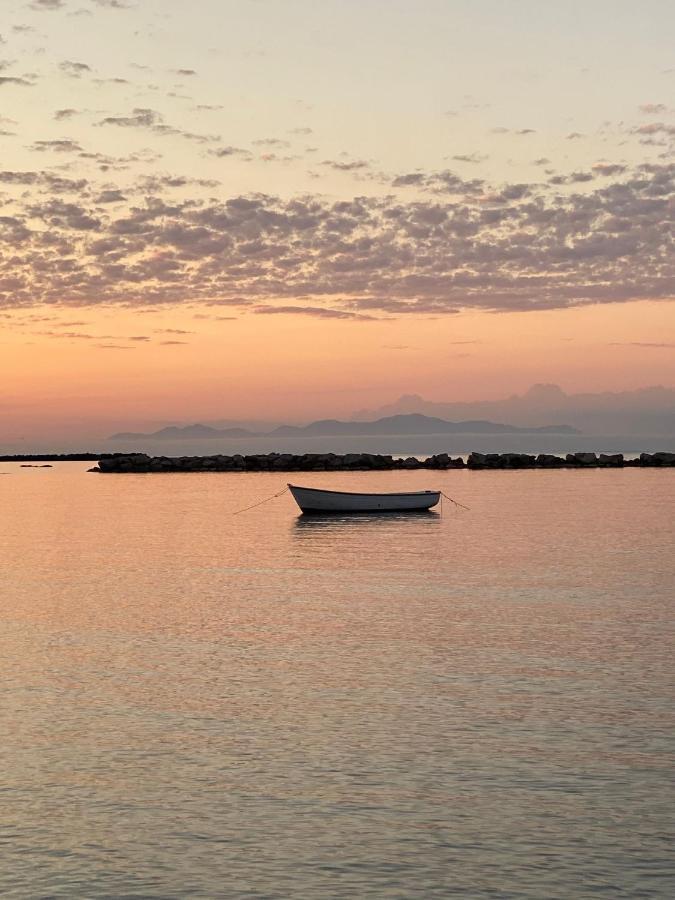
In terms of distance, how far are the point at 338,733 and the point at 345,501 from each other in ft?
186

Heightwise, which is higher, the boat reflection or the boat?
the boat

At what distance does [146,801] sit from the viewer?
14375mm

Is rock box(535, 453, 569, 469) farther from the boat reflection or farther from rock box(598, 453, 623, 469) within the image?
the boat reflection

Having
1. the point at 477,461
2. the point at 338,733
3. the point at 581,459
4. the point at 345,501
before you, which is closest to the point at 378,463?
the point at 477,461

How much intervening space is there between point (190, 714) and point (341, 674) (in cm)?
431

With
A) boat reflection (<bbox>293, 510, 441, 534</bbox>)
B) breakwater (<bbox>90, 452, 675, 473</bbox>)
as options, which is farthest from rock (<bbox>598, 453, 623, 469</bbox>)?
boat reflection (<bbox>293, 510, 441, 534</bbox>)

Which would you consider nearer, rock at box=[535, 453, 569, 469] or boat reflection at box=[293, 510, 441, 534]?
boat reflection at box=[293, 510, 441, 534]

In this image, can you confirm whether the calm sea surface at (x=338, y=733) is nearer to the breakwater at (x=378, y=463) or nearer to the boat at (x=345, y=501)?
the boat at (x=345, y=501)

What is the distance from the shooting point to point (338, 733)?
1767 cm

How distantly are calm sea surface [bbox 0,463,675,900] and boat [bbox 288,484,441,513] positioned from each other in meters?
32.0

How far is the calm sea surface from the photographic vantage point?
40.0 feet

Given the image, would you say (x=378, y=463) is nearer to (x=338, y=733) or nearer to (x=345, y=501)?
(x=345, y=501)

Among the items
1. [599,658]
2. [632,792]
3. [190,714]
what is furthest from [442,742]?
[599,658]

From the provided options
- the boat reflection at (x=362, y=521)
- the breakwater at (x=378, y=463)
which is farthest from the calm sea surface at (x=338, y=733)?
the breakwater at (x=378, y=463)
